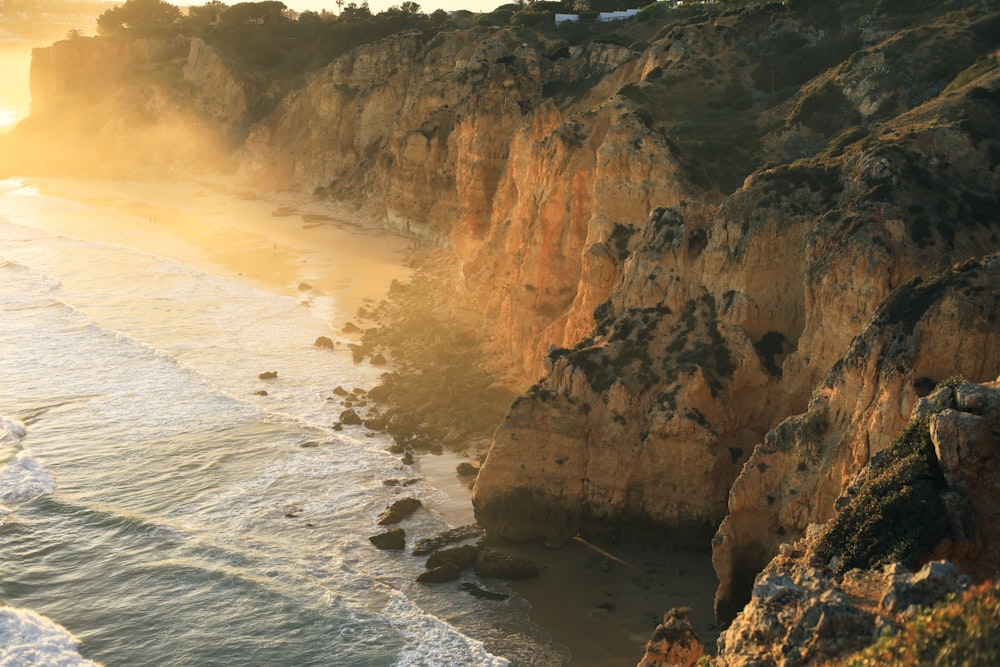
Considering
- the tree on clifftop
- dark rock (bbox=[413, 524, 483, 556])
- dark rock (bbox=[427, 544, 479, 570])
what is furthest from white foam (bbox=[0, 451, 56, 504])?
the tree on clifftop

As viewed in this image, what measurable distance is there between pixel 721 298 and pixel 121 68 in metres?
93.5

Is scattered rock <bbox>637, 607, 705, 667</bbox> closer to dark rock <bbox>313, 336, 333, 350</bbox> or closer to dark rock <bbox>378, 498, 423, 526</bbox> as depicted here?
dark rock <bbox>378, 498, 423, 526</bbox>

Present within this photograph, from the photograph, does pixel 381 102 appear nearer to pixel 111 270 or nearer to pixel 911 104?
pixel 111 270

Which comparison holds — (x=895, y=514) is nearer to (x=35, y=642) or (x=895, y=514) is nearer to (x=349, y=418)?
(x=35, y=642)

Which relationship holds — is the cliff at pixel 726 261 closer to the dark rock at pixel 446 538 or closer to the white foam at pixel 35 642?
the dark rock at pixel 446 538

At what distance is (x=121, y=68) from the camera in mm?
106312

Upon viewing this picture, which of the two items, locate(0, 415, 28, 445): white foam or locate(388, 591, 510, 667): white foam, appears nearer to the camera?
locate(388, 591, 510, 667): white foam

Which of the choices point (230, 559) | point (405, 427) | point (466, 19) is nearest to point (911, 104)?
point (405, 427)

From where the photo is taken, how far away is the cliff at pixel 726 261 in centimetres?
2233

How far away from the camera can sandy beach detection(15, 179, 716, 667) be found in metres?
24.6

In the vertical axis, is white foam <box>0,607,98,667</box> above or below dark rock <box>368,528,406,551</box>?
below

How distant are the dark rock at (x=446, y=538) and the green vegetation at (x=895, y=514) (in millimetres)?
13406

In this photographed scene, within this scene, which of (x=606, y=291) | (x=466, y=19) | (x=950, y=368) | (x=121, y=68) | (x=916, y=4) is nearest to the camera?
(x=950, y=368)

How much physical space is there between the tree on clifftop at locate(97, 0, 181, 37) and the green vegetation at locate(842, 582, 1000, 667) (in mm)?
111033
